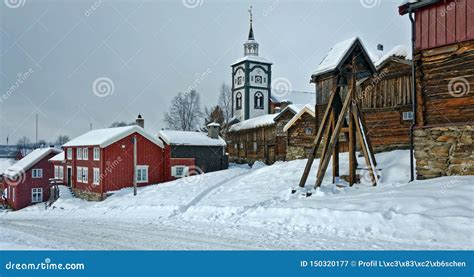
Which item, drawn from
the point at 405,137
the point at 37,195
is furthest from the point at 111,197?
the point at 405,137

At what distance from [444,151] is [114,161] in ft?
73.7

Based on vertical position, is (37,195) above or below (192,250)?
below

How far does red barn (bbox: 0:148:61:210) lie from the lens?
3528 centimetres

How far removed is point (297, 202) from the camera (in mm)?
11797

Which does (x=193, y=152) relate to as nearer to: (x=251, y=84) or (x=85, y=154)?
(x=85, y=154)

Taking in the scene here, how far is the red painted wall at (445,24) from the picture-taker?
1117 centimetres

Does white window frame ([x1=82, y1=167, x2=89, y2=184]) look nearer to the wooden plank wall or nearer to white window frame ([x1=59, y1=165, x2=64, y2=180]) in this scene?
white window frame ([x1=59, y1=165, x2=64, y2=180])

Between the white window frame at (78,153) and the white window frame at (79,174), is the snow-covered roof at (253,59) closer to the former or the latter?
the white window frame at (78,153)

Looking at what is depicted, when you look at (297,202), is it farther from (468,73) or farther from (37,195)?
(37,195)

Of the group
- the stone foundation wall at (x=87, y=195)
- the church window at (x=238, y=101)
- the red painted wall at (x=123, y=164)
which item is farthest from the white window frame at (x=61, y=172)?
the church window at (x=238, y=101)

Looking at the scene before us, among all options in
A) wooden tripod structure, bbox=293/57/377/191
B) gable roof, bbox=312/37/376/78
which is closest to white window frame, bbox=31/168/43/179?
wooden tripod structure, bbox=293/57/377/191

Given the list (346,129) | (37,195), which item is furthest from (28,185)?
(346,129)

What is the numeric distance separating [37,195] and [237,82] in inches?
1264

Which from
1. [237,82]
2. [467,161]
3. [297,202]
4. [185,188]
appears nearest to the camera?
[467,161]
